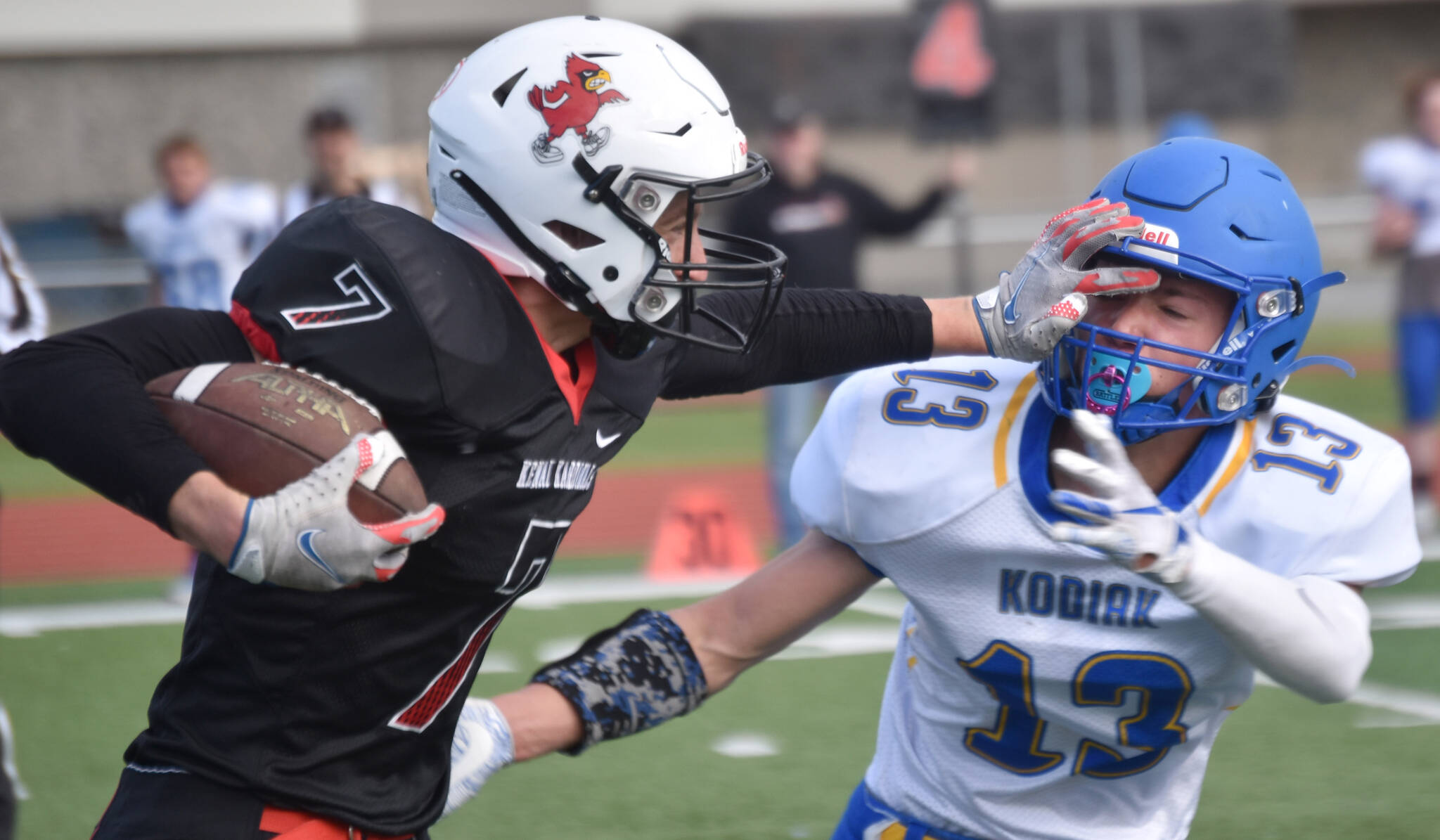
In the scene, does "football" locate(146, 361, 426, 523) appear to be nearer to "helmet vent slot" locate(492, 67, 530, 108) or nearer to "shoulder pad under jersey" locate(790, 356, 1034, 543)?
"helmet vent slot" locate(492, 67, 530, 108)

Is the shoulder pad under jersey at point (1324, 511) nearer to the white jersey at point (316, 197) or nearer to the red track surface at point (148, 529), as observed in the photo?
the white jersey at point (316, 197)

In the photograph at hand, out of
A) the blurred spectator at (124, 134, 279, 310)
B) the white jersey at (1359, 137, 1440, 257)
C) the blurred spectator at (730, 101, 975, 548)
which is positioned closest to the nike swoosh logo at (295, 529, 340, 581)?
the blurred spectator at (730, 101, 975, 548)

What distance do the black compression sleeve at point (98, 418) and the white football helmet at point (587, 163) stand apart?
601 mm

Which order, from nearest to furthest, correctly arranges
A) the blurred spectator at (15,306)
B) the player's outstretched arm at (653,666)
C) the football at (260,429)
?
the football at (260,429) < the player's outstretched arm at (653,666) < the blurred spectator at (15,306)

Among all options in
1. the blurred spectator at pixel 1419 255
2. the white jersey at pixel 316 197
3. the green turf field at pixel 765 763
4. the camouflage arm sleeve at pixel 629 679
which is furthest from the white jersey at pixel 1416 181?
the camouflage arm sleeve at pixel 629 679

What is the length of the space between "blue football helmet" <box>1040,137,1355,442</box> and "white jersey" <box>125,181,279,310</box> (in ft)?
20.5

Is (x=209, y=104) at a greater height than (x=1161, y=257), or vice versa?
(x=1161, y=257)

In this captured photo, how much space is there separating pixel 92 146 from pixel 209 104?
1665mm

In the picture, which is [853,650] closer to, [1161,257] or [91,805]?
[91,805]

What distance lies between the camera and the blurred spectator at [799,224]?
729 cm

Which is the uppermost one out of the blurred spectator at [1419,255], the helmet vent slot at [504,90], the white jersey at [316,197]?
the helmet vent slot at [504,90]

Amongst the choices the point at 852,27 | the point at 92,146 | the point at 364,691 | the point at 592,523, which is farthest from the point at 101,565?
the point at 852,27

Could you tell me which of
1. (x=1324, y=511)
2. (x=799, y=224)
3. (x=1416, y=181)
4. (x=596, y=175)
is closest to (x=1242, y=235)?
(x=1324, y=511)

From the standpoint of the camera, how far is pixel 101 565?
8.01 m
